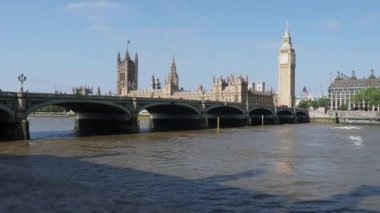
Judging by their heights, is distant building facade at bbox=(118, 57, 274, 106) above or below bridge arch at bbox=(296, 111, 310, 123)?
above

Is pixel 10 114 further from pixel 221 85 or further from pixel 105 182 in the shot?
pixel 221 85

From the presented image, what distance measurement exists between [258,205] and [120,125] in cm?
5784

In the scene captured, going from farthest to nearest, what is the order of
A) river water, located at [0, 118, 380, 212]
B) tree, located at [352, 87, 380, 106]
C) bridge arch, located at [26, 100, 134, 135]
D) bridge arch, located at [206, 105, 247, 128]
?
tree, located at [352, 87, 380, 106] < bridge arch, located at [206, 105, 247, 128] < bridge arch, located at [26, 100, 134, 135] < river water, located at [0, 118, 380, 212]

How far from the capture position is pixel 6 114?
53938mm

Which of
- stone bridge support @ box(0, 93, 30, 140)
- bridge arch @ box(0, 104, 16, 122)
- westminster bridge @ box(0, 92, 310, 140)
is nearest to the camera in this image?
bridge arch @ box(0, 104, 16, 122)

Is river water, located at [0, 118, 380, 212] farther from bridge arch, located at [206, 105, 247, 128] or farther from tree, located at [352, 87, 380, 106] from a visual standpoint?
tree, located at [352, 87, 380, 106]

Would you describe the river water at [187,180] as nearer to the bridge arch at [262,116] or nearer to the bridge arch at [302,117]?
the bridge arch at [262,116]

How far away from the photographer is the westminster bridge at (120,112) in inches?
2109

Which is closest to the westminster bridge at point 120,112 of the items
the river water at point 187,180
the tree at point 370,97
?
the river water at point 187,180

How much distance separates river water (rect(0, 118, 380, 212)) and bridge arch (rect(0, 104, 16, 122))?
9687mm

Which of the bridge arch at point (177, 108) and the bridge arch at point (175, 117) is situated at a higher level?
the bridge arch at point (177, 108)

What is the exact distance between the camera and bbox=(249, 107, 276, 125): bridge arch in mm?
124375

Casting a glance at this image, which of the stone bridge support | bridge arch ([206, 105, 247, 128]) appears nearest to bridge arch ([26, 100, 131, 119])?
the stone bridge support

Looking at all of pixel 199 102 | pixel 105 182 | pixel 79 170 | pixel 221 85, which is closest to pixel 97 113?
pixel 199 102
